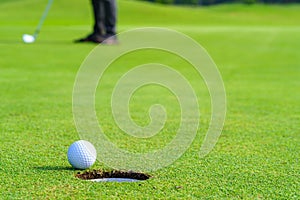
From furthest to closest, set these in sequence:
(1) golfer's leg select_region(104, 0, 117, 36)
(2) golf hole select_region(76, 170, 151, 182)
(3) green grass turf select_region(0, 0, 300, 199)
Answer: (1) golfer's leg select_region(104, 0, 117, 36)
(2) golf hole select_region(76, 170, 151, 182)
(3) green grass turf select_region(0, 0, 300, 199)

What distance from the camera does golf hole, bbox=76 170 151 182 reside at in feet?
11.1

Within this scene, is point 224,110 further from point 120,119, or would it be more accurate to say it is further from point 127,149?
point 127,149

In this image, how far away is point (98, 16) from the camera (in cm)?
1437

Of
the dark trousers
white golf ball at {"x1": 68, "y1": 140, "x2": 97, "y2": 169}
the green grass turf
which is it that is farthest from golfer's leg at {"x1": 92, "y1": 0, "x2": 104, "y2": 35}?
white golf ball at {"x1": 68, "y1": 140, "x2": 97, "y2": 169}

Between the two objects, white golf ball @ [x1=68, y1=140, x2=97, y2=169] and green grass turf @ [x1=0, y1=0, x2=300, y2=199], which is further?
white golf ball @ [x1=68, y1=140, x2=97, y2=169]

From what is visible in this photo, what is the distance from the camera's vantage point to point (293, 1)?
111938mm

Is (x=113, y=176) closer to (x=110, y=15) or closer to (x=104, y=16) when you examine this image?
(x=110, y=15)

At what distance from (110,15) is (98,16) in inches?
13.2

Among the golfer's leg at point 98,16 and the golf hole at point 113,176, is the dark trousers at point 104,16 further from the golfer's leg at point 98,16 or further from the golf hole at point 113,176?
the golf hole at point 113,176

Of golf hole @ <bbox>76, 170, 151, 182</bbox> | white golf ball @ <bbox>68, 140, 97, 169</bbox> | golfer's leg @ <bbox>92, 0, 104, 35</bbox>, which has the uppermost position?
white golf ball @ <bbox>68, 140, 97, 169</bbox>

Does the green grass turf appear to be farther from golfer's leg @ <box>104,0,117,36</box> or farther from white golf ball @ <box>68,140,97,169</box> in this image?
golfer's leg @ <box>104,0,117,36</box>

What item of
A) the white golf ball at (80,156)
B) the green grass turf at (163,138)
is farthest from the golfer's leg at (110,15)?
the white golf ball at (80,156)

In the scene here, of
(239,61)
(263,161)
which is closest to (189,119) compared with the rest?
(263,161)

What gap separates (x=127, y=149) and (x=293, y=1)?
374 ft
